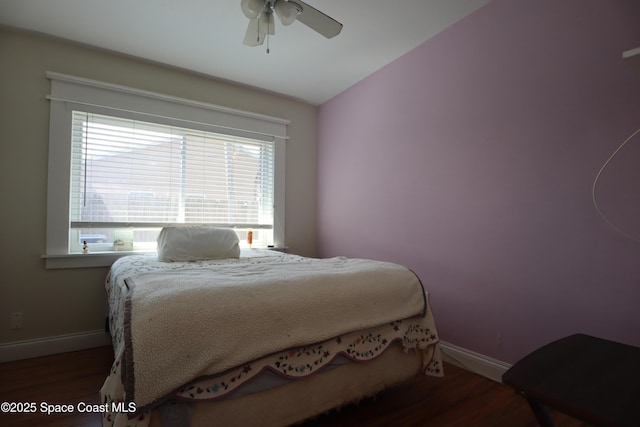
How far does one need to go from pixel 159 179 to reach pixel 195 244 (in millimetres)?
835

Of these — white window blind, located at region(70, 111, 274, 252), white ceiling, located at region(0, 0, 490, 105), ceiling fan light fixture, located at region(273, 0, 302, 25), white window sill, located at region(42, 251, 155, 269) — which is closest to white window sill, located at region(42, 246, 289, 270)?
white window sill, located at region(42, 251, 155, 269)

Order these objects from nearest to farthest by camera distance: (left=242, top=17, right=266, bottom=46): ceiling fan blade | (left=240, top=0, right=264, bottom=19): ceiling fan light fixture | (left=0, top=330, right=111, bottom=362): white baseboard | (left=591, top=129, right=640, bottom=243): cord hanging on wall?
1. (left=591, top=129, right=640, bottom=243): cord hanging on wall
2. (left=240, top=0, right=264, bottom=19): ceiling fan light fixture
3. (left=242, top=17, right=266, bottom=46): ceiling fan blade
4. (left=0, top=330, right=111, bottom=362): white baseboard

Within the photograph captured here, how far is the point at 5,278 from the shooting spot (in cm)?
218

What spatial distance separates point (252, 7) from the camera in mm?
1668

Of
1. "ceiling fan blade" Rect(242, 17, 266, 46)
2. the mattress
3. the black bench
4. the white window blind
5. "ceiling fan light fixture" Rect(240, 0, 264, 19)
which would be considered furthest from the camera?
the white window blind

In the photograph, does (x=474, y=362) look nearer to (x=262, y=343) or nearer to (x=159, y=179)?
(x=262, y=343)

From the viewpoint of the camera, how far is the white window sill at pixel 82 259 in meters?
2.29

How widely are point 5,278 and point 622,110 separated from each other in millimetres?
3995

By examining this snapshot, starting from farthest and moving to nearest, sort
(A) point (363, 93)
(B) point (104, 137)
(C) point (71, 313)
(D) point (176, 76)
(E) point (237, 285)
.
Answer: (A) point (363, 93) < (D) point (176, 76) < (B) point (104, 137) < (C) point (71, 313) < (E) point (237, 285)

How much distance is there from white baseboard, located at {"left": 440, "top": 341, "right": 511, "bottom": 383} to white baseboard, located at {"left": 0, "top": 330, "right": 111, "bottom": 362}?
2.72 metres

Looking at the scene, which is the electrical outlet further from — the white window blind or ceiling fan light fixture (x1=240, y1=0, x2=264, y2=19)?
ceiling fan light fixture (x1=240, y1=0, x2=264, y2=19)

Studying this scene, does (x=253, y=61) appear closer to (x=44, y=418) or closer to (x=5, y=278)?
(x=5, y=278)

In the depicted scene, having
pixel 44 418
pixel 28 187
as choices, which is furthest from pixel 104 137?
pixel 44 418

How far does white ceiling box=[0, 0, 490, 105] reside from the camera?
2016 mm
